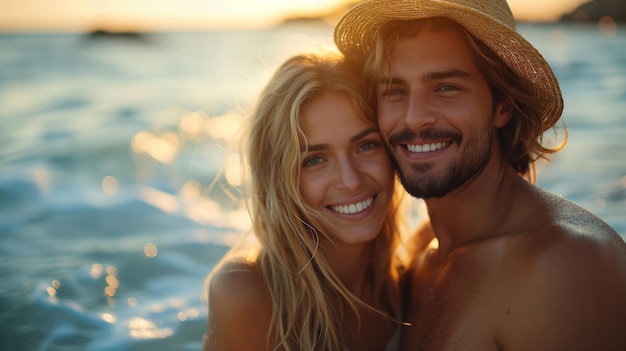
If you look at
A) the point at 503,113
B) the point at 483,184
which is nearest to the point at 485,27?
the point at 503,113

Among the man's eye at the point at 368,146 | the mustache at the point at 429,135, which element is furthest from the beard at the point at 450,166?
the man's eye at the point at 368,146

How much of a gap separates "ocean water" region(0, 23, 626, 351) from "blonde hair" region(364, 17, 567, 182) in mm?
597

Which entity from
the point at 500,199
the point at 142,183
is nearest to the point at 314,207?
the point at 500,199

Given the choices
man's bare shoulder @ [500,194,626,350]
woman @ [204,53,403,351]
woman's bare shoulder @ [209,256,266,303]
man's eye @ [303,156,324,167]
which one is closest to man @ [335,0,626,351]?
man's bare shoulder @ [500,194,626,350]

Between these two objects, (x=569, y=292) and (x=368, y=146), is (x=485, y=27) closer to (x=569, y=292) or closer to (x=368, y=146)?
(x=368, y=146)

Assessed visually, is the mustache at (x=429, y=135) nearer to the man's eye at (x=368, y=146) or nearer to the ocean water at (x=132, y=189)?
the man's eye at (x=368, y=146)

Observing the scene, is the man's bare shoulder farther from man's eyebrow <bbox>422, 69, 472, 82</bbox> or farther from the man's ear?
man's eyebrow <bbox>422, 69, 472, 82</bbox>

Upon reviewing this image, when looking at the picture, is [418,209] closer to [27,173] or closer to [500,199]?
[500,199]

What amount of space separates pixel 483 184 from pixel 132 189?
686 cm

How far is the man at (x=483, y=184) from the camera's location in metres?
2.63

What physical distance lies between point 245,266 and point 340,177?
68cm

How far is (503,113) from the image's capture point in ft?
10.9

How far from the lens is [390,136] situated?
3.29 metres

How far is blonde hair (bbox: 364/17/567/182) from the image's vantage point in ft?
10.3
